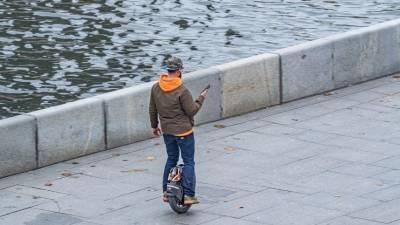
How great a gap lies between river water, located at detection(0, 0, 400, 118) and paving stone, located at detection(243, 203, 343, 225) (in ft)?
16.7

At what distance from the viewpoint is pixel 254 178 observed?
12383 mm

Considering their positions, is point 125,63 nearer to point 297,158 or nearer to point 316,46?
point 316,46

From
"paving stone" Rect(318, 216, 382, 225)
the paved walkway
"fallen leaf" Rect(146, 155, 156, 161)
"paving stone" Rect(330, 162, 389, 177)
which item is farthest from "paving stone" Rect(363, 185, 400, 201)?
"fallen leaf" Rect(146, 155, 156, 161)

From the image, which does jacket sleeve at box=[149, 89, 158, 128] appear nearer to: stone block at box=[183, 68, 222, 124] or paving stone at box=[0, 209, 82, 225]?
paving stone at box=[0, 209, 82, 225]

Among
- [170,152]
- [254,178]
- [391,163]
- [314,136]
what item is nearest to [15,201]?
[170,152]

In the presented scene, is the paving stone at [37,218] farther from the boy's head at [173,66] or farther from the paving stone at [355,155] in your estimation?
the paving stone at [355,155]

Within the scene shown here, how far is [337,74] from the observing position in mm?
16484

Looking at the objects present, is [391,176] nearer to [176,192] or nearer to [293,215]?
[293,215]

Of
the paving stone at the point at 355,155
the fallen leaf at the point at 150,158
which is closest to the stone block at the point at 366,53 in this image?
the paving stone at the point at 355,155

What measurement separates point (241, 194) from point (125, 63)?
6.43 m

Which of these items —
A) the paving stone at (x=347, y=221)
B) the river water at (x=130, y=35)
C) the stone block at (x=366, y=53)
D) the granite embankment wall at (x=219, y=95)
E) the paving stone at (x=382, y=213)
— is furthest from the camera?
the river water at (x=130, y=35)

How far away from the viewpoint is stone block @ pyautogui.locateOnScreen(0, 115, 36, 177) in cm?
1258

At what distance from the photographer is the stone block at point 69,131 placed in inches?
511

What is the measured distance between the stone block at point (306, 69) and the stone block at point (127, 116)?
2.48m
